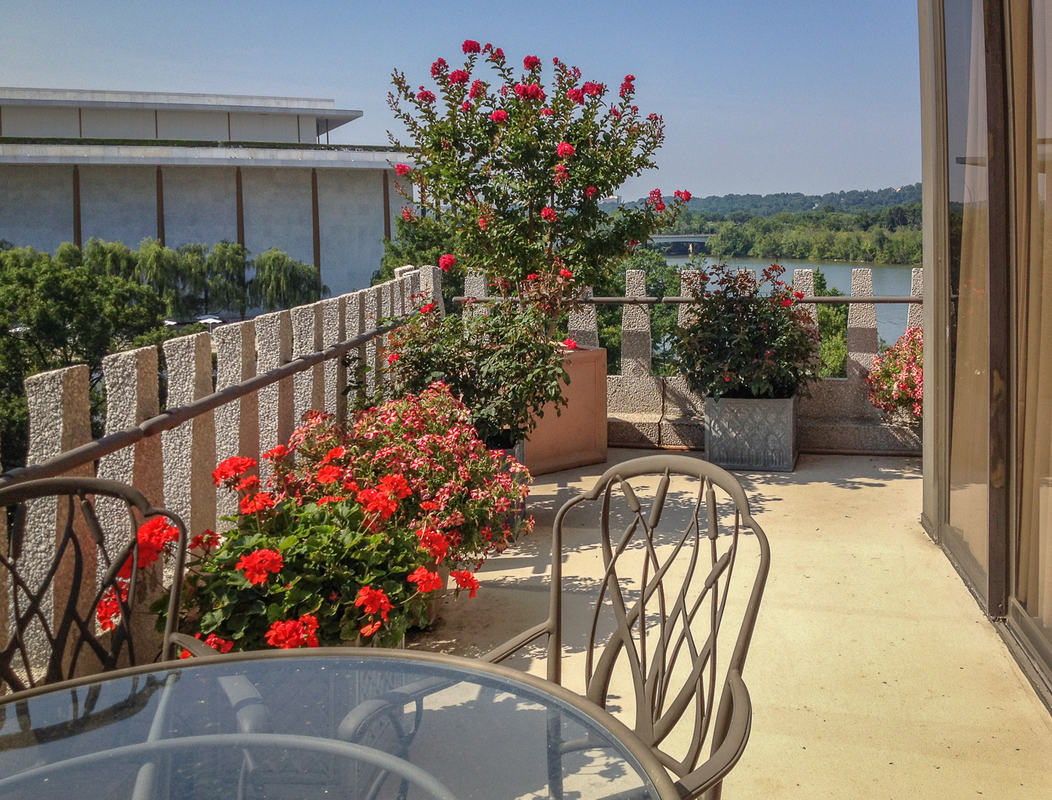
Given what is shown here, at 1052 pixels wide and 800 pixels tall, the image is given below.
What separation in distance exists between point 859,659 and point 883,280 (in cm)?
353

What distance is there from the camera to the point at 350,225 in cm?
3812

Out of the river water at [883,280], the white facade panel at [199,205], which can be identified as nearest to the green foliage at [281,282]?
the white facade panel at [199,205]

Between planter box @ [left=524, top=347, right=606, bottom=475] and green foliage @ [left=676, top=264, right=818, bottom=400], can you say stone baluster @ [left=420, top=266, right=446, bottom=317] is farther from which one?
green foliage @ [left=676, top=264, right=818, bottom=400]

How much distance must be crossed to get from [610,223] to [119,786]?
15.1 ft

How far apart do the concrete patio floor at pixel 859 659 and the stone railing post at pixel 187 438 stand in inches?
37.2

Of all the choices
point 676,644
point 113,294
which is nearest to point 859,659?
point 676,644

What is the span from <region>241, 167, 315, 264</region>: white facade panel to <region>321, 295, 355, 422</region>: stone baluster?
34817 millimetres

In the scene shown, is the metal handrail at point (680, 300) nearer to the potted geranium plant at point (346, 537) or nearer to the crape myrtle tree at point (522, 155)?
the crape myrtle tree at point (522, 155)

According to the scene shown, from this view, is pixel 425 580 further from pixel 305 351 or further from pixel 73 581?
pixel 305 351

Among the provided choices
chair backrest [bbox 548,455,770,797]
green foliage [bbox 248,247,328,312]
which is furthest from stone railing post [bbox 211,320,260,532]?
green foliage [bbox 248,247,328,312]

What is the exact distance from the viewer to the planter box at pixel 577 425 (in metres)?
5.40

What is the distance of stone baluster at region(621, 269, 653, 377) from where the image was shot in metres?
6.03

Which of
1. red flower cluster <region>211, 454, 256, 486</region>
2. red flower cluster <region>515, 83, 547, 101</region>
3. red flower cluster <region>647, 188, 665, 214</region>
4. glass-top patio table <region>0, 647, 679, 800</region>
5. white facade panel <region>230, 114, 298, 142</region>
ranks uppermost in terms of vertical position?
white facade panel <region>230, 114, 298, 142</region>

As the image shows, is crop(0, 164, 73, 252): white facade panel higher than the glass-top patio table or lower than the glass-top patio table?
higher
